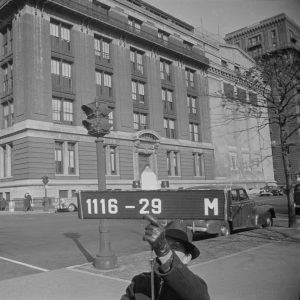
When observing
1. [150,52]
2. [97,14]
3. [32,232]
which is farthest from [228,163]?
[32,232]

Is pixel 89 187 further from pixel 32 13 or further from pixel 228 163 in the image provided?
pixel 228 163

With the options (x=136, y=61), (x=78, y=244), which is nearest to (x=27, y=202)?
(x=136, y=61)

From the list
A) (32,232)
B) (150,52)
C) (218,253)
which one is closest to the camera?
(218,253)

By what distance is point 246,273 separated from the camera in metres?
6.39

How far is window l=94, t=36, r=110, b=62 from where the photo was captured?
3822cm

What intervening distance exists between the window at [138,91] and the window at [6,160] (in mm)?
12027

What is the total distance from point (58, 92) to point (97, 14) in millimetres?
8840

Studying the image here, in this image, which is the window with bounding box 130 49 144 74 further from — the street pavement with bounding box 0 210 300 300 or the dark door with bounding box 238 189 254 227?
the street pavement with bounding box 0 210 300 300

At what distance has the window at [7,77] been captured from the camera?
3594 centimetres

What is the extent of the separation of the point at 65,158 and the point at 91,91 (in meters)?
6.57

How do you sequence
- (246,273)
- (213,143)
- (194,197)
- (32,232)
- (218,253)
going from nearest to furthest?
(194,197)
(246,273)
(218,253)
(32,232)
(213,143)

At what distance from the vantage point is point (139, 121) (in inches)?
1556

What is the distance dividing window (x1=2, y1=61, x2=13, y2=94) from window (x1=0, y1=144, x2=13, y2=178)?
4.93m

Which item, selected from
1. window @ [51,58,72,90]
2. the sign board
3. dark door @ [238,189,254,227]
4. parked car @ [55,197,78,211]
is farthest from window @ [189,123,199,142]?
the sign board
